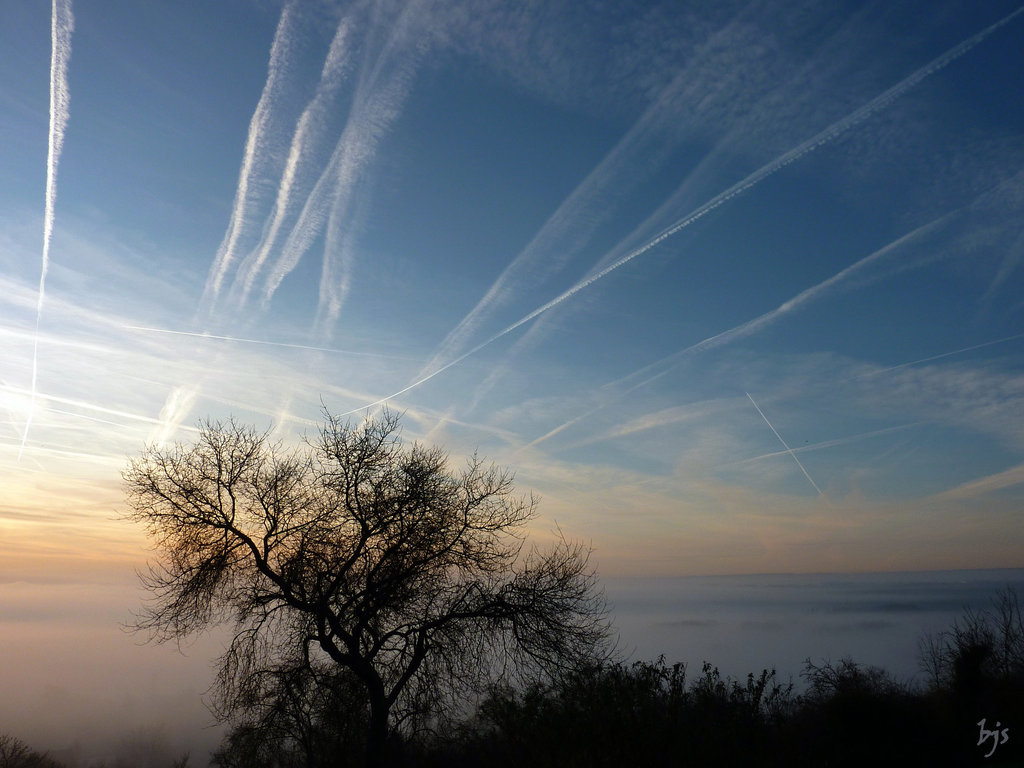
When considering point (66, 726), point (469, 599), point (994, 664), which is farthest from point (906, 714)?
point (66, 726)

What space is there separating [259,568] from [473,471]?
5944 millimetres

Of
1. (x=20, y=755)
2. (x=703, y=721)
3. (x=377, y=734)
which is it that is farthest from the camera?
(x=20, y=755)

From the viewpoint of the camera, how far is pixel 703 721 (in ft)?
28.2

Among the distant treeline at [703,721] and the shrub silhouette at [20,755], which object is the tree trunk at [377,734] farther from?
the shrub silhouette at [20,755]

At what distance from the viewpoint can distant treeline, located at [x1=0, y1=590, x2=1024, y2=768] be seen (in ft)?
25.8

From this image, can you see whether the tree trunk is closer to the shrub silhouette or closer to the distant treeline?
the distant treeline

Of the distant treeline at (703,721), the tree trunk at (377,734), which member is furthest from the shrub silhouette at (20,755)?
the tree trunk at (377,734)

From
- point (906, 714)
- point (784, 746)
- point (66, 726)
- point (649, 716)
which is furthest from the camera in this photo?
point (66, 726)

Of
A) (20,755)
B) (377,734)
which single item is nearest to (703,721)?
(377,734)

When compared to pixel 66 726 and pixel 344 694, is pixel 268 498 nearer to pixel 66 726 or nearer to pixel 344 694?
pixel 344 694

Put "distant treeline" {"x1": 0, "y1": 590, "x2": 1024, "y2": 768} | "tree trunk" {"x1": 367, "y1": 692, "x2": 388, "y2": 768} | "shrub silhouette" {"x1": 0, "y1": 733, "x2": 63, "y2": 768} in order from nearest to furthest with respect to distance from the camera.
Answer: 1. "distant treeline" {"x1": 0, "y1": 590, "x2": 1024, "y2": 768}
2. "tree trunk" {"x1": 367, "y1": 692, "x2": 388, "y2": 768}
3. "shrub silhouette" {"x1": 0, "y1": 733, "x2": 63, "y2": 768}

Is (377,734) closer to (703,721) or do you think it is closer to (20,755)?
(703,721)

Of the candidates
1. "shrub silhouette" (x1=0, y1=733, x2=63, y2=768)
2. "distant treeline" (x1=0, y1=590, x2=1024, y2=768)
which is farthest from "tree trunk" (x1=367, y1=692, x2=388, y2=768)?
"shrub silhouette" (x1=0, y1=733, x2=63, y2=768)

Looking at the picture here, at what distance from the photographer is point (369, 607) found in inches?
661
